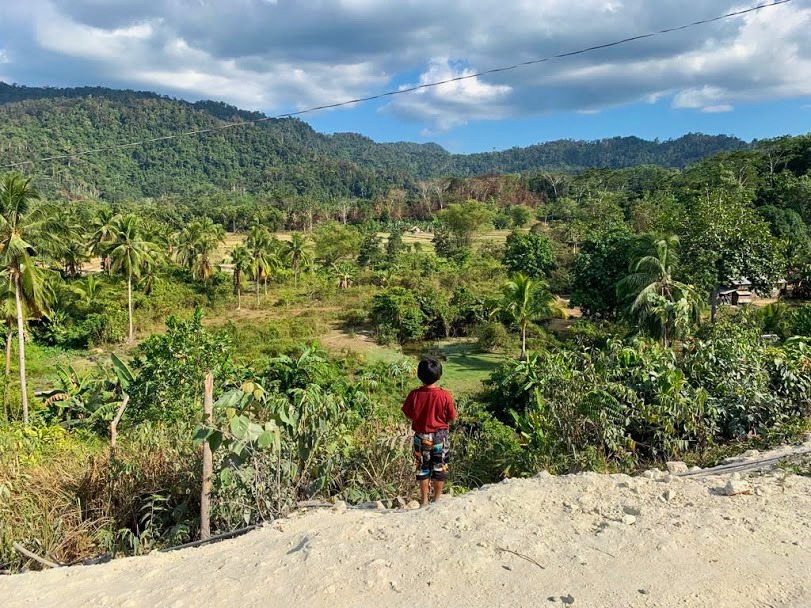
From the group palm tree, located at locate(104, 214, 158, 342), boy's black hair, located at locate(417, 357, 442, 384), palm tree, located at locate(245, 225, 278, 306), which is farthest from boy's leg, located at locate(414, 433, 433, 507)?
palm tree, located at locate(245, 225, 278, 306)

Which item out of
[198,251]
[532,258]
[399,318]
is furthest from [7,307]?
[532,258]

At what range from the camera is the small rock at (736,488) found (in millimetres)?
3789

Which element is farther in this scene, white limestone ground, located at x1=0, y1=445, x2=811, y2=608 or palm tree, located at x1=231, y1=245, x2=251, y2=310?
palm tree, located at x1=231, y1=245, x2=251, y2=310

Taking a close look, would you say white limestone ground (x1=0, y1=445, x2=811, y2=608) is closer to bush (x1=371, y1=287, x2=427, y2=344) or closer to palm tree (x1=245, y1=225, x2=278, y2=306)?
bush (x1=371, y1=287, x2=427, y2=344)

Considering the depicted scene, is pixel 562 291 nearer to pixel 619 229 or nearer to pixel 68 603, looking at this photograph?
pixel 619 229

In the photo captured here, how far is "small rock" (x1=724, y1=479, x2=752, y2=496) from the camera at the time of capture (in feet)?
12.4

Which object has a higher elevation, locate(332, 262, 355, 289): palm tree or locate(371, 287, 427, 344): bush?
locate(332, 262, 355, 289): palm tree

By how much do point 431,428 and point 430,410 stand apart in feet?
0.43

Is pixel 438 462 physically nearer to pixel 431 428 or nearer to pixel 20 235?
pixel 431 428

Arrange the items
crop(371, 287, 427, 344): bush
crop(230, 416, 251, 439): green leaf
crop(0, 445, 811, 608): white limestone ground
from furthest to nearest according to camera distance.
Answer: crop(371, 287, 427, 344): bush → crop(230, 416, 251, 439): green leaf → crop(0, 445, 811, 608): white limestone ground

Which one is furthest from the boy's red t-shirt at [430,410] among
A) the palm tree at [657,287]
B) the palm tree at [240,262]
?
the palm tree at [240,262]

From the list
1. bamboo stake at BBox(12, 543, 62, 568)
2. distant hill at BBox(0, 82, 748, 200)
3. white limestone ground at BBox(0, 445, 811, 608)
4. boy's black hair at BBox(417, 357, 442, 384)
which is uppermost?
distant hill at BBox(0, 82, 748, 200)

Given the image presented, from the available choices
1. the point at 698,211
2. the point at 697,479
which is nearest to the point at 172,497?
the point at 697,479

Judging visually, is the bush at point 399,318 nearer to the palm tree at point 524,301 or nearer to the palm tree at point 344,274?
the palm tree at point 524,301
